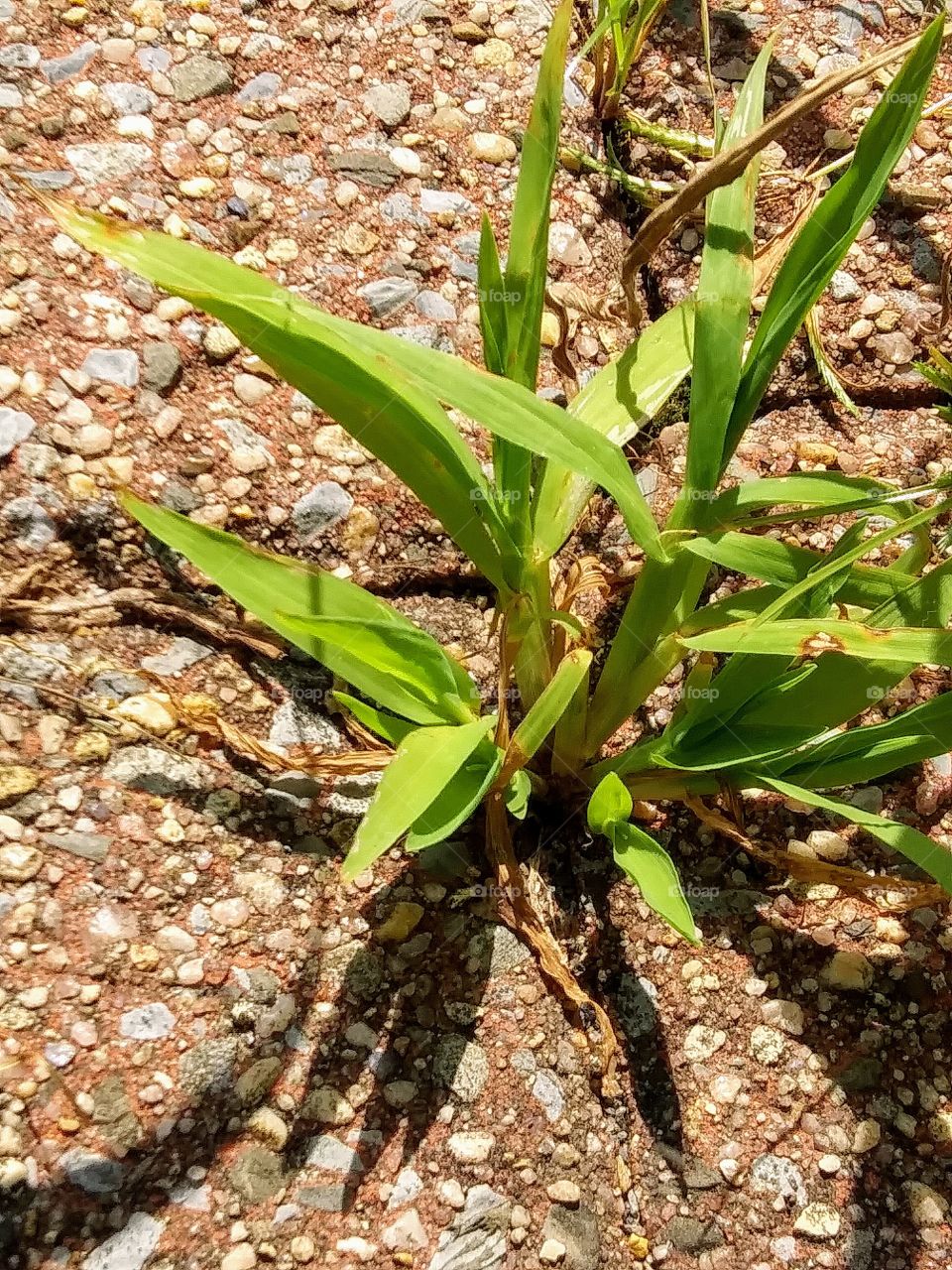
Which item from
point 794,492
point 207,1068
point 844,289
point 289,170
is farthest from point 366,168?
point 207,1068

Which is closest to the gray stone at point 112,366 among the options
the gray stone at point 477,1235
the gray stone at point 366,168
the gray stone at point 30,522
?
the gray stone at point 30,522

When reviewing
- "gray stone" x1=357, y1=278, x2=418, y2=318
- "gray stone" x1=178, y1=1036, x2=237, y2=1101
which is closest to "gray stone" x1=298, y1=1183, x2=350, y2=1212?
"gray stone" x1=178, y1=1036, x2=237, y2=1101

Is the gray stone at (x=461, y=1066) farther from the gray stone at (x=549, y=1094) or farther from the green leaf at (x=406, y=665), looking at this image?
the green leaf at (x=406, y=665)

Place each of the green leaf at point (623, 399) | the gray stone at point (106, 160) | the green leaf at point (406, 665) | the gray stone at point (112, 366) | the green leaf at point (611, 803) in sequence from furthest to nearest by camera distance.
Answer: the gray stone at point (106, 160)
the gray stone at point (112, 366)
the green leaf at point (623, 399)
the green leaf at point (611, 803)
the green leaf at point (406, 665)

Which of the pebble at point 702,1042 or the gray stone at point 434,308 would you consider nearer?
the pebble at point 702,1042

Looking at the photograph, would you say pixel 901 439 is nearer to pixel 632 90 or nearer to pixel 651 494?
pixel 651 494

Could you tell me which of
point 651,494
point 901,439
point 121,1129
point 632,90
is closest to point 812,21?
point 632,90
